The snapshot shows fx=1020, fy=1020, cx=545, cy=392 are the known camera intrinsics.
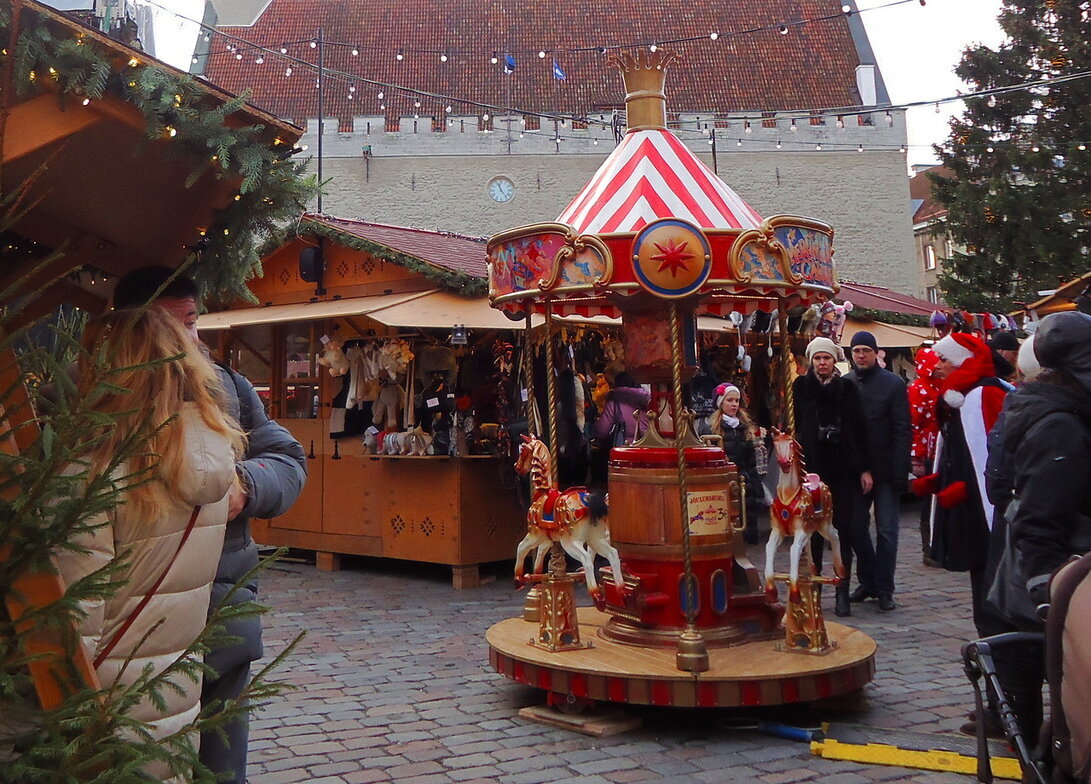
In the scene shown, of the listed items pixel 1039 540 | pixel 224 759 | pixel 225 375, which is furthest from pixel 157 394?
pixel 1039 540

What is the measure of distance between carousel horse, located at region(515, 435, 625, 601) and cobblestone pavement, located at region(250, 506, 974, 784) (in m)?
0.75

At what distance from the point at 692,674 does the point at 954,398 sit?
191 cm

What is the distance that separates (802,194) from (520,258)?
25.0 meters

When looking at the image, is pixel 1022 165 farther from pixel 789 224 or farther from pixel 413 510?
pixel 789 224

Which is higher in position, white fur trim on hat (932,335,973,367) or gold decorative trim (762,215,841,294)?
gold decorative trim (762,215,841,294)

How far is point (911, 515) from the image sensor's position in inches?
553

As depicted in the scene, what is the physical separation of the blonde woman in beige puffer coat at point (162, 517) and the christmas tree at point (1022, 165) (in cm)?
2206

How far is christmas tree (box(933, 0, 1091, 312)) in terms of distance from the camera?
70.7ft

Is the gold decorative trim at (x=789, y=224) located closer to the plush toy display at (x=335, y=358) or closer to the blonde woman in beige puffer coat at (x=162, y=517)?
the blonde woman in beige puffer coat at (x=162, y=517)

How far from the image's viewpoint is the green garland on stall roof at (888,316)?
46.5ft

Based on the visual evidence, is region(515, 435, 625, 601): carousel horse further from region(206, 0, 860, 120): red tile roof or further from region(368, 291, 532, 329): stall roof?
region(206, 0, 860, 120): red tile roof

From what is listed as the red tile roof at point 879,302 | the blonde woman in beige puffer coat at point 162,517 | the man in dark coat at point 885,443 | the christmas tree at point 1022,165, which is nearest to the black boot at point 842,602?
the man in dark coat at point 885,443

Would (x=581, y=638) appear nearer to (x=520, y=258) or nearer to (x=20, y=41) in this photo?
(x=520, y=258)

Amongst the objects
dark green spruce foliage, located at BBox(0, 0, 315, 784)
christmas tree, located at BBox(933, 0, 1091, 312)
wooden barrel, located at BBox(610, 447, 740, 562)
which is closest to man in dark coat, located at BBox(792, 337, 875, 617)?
wooden barrel, located at BBox(610, 447, 740, 562)
